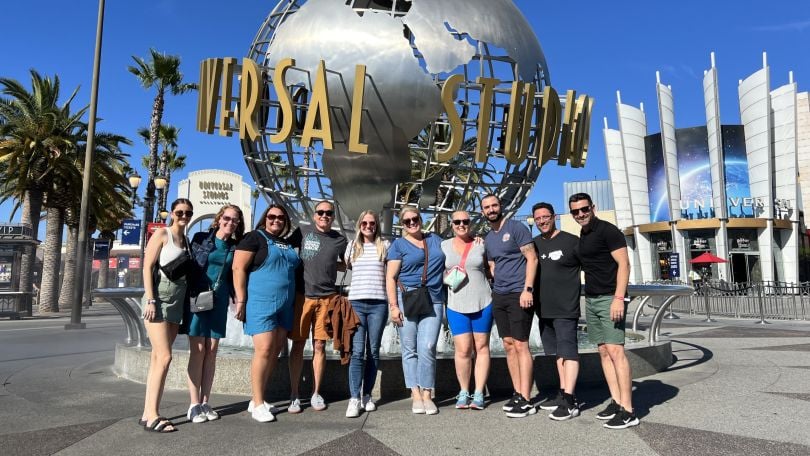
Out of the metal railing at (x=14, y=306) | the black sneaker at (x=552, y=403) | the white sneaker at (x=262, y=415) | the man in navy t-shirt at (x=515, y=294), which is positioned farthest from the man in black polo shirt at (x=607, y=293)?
the metal railing at (x=14, y=306)

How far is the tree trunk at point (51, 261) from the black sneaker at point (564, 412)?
2180cm

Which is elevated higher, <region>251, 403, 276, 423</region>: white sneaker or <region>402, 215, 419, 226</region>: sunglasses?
<region>402, 215, 419, 226</region>: sunglasses

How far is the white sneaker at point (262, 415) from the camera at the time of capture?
3.82 meters

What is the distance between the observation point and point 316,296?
415 cm

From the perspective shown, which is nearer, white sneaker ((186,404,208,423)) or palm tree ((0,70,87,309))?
white sneaker ((186,404,208,423))

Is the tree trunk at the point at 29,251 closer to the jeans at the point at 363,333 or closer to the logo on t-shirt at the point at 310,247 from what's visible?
the logo on t-shirt at the point at 310,247

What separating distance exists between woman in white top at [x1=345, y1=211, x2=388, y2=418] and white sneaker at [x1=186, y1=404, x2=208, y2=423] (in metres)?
1.05

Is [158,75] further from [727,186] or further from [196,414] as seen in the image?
[727,186]

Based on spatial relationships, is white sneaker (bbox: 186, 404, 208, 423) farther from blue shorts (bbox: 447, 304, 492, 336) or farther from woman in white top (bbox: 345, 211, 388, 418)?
blue shorts (bbox: 447, 304, 492, 336)

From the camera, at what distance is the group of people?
12.7 ft

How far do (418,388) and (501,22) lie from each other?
177 inches

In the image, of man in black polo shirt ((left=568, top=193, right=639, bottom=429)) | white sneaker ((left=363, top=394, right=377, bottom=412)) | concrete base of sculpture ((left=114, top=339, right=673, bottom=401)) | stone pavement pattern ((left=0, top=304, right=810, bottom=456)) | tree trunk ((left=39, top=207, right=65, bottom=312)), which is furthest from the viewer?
tree trunk ((left=39, top=207, right=65, bottom=312))

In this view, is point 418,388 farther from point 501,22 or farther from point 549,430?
point 501,22

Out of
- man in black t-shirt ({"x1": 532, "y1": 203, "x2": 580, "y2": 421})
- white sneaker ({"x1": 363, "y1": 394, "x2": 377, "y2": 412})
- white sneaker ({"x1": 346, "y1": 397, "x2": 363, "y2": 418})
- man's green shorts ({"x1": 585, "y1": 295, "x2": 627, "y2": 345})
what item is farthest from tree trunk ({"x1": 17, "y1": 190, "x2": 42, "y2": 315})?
man's green shorts ({"x1": 585, "y1": 295, "x2": 627, "y2": 345})
